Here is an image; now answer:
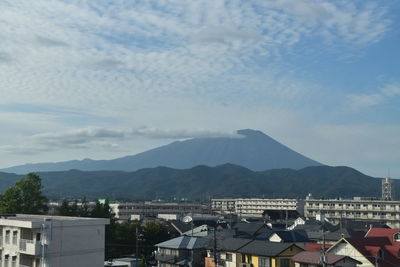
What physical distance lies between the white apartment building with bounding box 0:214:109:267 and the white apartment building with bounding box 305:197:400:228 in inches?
3103

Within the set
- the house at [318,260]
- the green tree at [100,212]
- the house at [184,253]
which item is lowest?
the house at [184,253]

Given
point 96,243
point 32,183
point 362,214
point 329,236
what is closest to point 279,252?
point 96,243

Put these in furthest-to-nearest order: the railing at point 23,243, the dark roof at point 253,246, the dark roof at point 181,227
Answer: the dark roof at point 181,227 < the dark roof at point 253,246 < the railing at point 23,243

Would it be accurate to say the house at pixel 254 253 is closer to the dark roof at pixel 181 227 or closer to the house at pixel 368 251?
the house at pixel 368 251

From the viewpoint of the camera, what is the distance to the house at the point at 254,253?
37.6 meters

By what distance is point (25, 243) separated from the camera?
31.1 meters

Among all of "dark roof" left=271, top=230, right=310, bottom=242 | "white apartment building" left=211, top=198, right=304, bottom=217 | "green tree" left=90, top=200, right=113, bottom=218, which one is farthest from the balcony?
"white apartment building" left=211, top=198, right=304, bottom=217

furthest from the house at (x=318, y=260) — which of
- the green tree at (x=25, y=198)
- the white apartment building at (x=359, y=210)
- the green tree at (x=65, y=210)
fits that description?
the white apartment building at (x=359, y=210)

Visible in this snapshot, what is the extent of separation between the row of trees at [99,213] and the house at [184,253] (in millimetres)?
2503

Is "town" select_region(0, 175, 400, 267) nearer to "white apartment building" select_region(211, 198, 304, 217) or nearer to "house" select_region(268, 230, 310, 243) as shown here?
"house" select_region(268, 230, 310, 243)

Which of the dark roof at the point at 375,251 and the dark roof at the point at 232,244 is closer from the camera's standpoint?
the dark roof at the point at 375,251

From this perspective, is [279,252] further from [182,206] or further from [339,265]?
[182,206]

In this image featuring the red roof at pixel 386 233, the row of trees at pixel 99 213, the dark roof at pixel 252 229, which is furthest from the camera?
the dark roof at pixel 252 229

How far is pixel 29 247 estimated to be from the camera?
30.6 m
